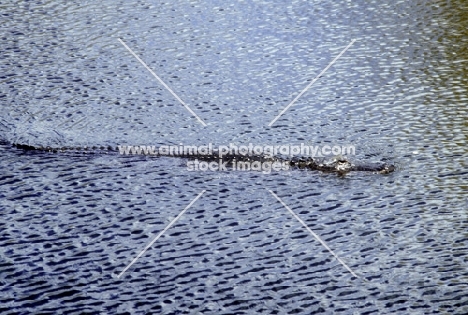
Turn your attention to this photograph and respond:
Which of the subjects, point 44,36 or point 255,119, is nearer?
point 255,119

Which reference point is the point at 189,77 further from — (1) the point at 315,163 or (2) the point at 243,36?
(1) the point at 315,163

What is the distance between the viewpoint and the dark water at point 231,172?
3379 millimetres

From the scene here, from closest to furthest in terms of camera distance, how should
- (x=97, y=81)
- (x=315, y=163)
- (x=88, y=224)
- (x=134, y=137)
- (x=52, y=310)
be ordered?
(x=52, y=310) < (x=88, y=224) < (x=315, y=163) < (x=134, y=137) < (x=97, y=81)

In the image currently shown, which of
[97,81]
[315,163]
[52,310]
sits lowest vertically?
[52,310]

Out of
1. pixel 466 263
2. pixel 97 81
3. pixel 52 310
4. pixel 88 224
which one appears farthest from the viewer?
pixel 97 81

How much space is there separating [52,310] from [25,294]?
18 centimetres

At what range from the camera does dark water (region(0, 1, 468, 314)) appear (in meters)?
3.38

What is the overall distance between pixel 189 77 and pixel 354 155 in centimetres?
148

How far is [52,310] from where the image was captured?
10.5 ft

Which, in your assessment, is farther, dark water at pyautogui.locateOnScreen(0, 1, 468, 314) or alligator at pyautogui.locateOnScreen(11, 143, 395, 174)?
alligator at pyautogui.locateOnScreen(11, 143, 395, 174)

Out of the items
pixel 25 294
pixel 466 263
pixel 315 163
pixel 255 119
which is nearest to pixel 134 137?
pixel 255 119

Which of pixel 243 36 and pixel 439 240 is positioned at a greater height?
pixel 243 36

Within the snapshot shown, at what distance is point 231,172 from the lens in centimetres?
443

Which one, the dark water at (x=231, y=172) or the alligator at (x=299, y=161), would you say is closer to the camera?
the dark water at (x=231, y=172)
